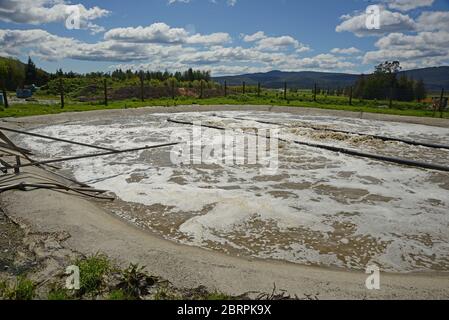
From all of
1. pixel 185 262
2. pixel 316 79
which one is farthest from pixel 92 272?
pixel 316 79

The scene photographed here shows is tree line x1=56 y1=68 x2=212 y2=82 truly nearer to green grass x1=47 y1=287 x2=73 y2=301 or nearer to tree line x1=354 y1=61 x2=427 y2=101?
tree line x1=354 y1=61 x2=427 y2=101

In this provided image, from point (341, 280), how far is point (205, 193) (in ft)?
8.55

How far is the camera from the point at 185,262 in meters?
2.72

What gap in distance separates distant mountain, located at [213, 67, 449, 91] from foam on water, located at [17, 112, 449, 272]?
43.6 m

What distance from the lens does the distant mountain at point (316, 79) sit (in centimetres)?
5781

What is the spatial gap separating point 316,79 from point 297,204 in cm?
10212

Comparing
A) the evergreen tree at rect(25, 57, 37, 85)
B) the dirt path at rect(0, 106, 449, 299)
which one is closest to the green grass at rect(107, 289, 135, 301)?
the dirt path at rect(0, 106, 449, 299)

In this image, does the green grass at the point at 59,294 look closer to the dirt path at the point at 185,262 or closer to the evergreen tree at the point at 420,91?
the dirt path at the point at 185,262

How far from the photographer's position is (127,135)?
945 centimetres

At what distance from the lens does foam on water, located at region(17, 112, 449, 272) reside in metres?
3.44

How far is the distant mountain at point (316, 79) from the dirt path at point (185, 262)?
46.3 m
